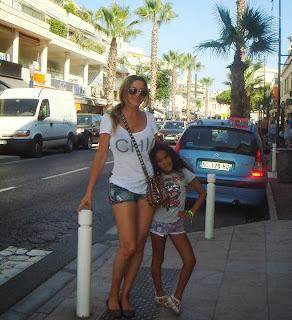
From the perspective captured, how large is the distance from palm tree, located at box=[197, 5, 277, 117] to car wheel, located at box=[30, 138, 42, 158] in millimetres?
8306

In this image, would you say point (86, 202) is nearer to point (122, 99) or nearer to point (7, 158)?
point (122, 99)

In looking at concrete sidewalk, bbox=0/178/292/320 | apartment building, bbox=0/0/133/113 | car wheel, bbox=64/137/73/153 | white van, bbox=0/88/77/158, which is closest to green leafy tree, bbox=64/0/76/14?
apartment building, bbox=0/0/133/113

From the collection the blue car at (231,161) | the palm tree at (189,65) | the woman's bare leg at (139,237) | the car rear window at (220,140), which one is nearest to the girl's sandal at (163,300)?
the woman's bare leg at (139,237)

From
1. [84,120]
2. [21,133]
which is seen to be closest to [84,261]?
[21,133]

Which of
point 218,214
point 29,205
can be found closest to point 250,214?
point 218,214

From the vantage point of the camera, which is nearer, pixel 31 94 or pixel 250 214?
pixel 250 214

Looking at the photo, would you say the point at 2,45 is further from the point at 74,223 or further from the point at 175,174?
the point at 175,174

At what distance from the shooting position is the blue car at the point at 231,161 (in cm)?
767

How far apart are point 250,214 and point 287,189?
3.33 m

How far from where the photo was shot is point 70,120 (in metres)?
20.7

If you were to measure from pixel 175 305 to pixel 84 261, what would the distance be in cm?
81

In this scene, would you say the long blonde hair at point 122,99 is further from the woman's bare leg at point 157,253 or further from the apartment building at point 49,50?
the apartment building at point 49,50

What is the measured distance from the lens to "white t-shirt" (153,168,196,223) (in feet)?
12.0

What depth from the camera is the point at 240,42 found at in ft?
68.5
